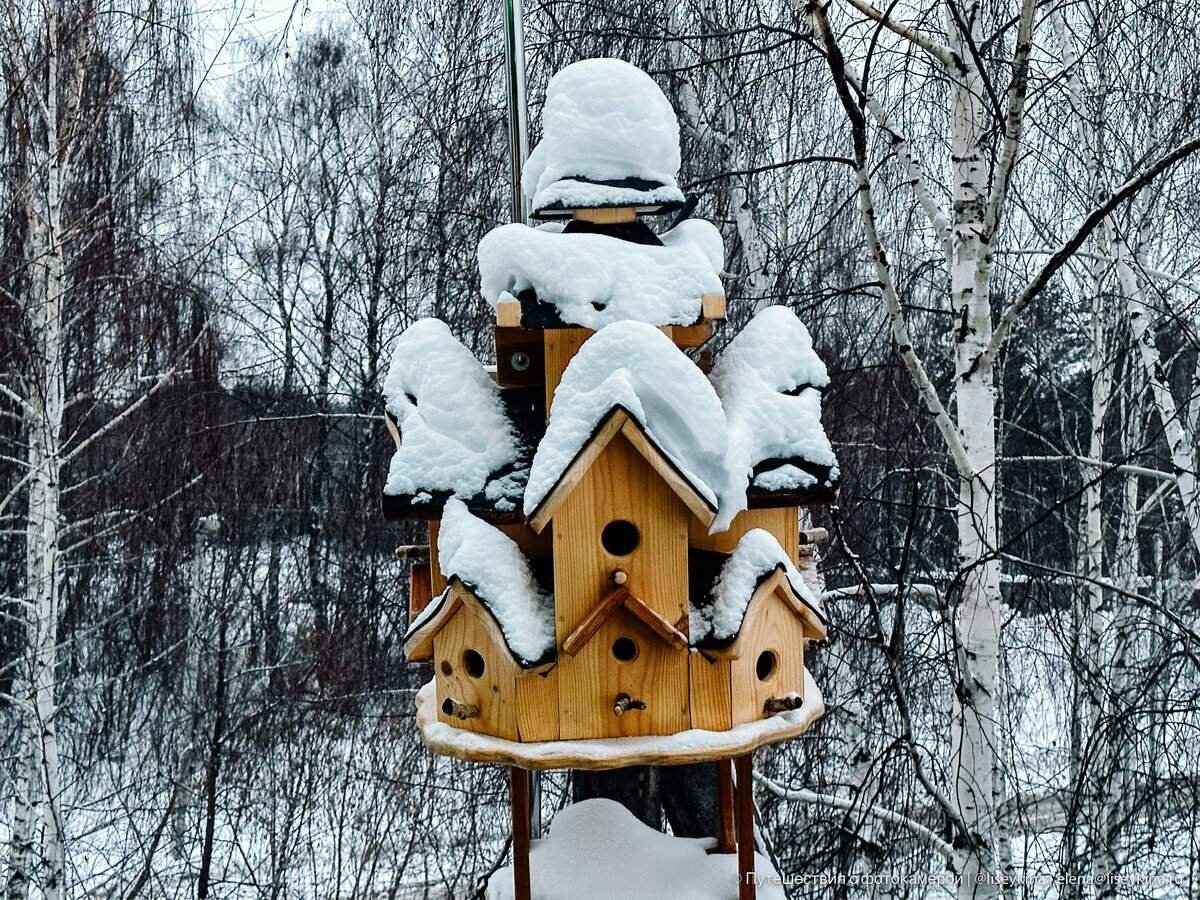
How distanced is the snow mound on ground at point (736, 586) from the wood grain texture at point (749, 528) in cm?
11

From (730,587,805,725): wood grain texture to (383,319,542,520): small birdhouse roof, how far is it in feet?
1.29

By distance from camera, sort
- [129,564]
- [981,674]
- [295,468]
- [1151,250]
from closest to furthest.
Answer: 1. [981,674]
2. [1151,250]
3. [129,564]
4. [295,468]

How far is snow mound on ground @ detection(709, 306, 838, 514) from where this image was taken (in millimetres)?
1516

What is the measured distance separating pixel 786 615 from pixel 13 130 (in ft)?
13.5

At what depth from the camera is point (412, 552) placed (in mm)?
1898

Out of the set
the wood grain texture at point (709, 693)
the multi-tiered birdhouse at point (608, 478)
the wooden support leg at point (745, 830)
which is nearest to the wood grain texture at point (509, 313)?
the multi-tiered birdhouse at point (608, 478)

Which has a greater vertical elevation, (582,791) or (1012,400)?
(1012,400)

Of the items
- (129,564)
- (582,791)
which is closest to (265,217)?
(129,564)

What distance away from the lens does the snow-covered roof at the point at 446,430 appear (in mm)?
1496

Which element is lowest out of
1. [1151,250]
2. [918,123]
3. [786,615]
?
[786,615]

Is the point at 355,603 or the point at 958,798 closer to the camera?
the point at 958,798

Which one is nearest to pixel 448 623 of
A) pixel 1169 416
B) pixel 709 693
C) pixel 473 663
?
pixel 473 663

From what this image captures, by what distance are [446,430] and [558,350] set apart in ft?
0.67

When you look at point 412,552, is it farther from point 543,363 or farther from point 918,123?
point 918,123
